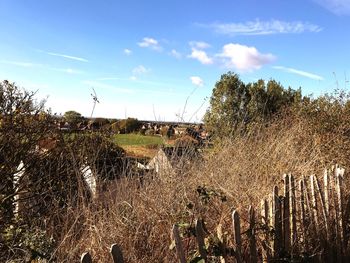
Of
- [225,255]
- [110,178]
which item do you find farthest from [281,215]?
[110,178]

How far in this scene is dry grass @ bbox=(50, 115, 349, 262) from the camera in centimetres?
337

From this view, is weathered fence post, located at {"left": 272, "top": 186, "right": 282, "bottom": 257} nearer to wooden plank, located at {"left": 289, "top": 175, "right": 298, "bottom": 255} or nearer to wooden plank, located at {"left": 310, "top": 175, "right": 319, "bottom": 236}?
wooden plank, located at {"left": 289, "top": 175, "right": 298, "bottom": 255}

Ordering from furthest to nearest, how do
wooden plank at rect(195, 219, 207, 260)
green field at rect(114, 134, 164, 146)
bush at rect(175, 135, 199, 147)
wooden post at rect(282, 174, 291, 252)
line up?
green field at rect(114, 134, 164, 146) < bush at rect(175, 135, 199, 147) < wooden post at rect(282, 174, 291, 252) < wooden plank at rect(195, 219, 207, 260)

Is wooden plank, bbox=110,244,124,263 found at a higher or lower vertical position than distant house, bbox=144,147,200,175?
lower

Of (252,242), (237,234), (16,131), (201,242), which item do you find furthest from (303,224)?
(16,131)

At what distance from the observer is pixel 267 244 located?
12.3 feet

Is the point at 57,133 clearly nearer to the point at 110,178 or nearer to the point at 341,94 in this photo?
the point at 110,178

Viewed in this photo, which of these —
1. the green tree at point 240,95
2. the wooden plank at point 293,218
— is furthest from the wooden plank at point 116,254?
the green tree at point 240,95

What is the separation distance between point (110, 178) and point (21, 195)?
2241mm

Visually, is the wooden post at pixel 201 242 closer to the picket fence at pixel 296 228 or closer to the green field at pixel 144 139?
the picket fence at pixel 296 228

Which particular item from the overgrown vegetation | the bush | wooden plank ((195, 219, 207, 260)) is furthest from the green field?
wooden plank ((195, 219, 207, 260))

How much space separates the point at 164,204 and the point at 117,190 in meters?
0.78

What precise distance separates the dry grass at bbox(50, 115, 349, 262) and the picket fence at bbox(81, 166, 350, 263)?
29 centimetres

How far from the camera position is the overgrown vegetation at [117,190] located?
3406 mm
